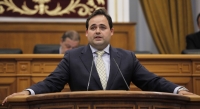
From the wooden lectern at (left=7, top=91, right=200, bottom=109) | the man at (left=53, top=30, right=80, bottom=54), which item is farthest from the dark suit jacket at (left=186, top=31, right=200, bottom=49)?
the wooden lectern at (left=7, top=91, right=200, bottom=109)

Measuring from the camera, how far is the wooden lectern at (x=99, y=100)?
2.47 m

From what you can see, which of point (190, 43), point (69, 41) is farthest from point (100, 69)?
point (190, 43)

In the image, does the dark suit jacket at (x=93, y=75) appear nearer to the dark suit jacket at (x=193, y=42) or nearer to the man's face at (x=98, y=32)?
the man's face at (x=98, y=32)

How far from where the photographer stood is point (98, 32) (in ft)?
10.8

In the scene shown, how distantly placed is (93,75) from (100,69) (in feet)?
0.32

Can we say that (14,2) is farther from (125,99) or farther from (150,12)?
(125,99)

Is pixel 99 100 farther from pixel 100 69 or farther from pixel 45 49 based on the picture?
pixel 45 49

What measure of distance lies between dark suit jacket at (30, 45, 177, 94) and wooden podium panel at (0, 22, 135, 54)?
364 centimetres

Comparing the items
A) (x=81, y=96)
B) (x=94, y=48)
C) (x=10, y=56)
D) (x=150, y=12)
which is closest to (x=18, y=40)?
(x=10, y=56)

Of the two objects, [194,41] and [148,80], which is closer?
[148,80]

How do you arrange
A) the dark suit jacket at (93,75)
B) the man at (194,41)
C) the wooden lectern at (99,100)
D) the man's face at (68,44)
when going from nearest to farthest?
the wooden lectern at (99,100) < the dark suit jacket at (93,75) < the man's face at (68,44) < the man at (194,41)

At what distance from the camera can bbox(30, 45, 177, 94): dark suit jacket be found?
10.5 ft

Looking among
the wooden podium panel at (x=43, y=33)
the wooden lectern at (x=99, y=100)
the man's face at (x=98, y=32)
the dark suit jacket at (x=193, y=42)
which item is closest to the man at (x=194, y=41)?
the dark suit jacket at (x=193, y=42)

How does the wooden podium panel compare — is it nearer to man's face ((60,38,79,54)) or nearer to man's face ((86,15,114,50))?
man's face ((60,38,79,54))
